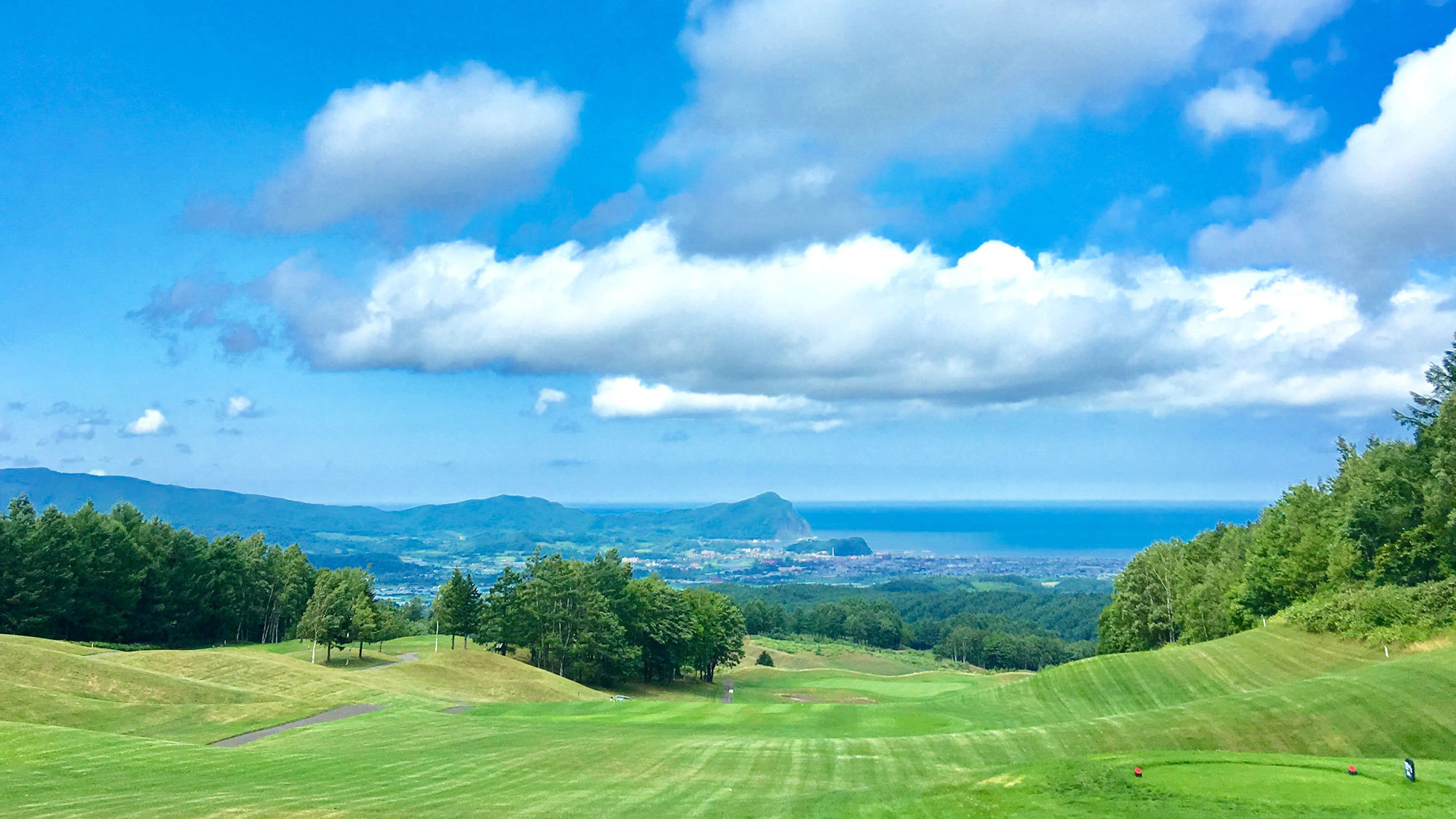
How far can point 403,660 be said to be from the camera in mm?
60875

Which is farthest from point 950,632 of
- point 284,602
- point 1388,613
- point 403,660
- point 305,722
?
point 305,722

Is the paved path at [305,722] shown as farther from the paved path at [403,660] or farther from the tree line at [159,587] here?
the tree line at [159,587]

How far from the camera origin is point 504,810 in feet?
60.8

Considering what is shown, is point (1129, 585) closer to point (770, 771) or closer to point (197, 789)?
point (770, 771)

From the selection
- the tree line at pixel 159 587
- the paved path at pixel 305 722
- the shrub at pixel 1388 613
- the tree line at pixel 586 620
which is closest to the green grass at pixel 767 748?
the paved path at pixel 305 722

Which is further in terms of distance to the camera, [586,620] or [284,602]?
[284,602]

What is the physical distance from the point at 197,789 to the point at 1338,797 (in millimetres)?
26492

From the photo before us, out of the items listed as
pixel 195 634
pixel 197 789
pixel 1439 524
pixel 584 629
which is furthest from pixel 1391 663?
A: pixel 195 634

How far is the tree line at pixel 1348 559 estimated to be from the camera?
40.2 metres

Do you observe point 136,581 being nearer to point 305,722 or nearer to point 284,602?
point 284,602

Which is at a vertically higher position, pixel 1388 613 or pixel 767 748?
pixel 1388 613

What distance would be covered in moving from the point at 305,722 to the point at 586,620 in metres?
32.3

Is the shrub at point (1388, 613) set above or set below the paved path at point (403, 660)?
above

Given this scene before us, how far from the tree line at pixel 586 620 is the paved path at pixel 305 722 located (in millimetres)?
26853
